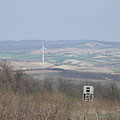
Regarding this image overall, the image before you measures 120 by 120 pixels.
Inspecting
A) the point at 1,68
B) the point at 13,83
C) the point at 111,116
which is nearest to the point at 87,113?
the point at 111,116

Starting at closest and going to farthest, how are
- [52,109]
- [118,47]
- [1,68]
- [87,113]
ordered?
[52,109] < [87,113] < [1,68] < [118,47]

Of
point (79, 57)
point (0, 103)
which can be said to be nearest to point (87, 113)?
point (0, 103)

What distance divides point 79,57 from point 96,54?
45.6ft

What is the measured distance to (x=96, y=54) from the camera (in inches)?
5910

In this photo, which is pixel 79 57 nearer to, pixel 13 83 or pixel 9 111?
pixel 13 83

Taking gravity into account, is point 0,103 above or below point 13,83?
above

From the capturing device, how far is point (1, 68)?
115ft

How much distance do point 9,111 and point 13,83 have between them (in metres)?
22.8

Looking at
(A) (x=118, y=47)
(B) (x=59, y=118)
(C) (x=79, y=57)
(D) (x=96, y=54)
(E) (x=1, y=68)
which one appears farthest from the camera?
(A) (x=118, y=47)

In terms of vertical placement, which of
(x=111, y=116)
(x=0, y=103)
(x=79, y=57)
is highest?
(x=0, y=103)

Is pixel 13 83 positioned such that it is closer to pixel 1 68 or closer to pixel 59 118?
pixel 1 68

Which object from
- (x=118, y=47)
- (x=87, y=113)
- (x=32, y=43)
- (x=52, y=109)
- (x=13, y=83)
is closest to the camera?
(x=52, y=109)

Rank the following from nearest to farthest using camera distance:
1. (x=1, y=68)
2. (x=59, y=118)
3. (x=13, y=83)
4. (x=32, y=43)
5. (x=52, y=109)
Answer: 1. (x=59, y=118)
2. (x=52, y=109)
3. (x=13, y=83)
4. (x=1, y=68)
5. (x=32, y=43)

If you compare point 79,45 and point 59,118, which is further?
point 79,45
